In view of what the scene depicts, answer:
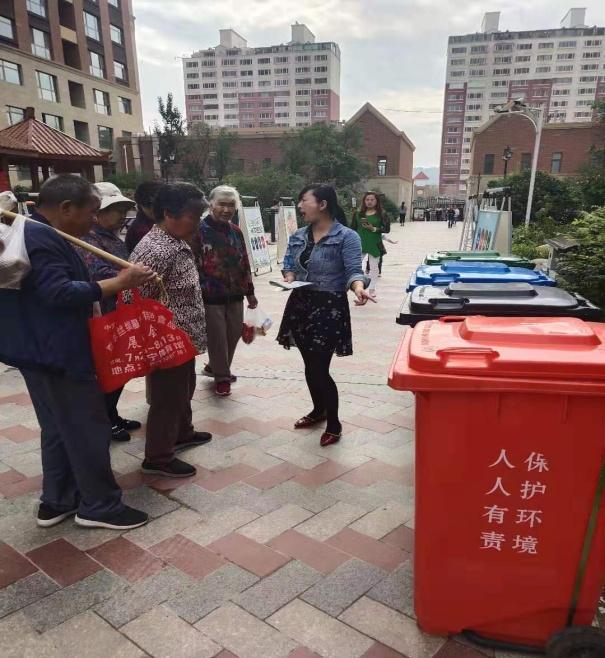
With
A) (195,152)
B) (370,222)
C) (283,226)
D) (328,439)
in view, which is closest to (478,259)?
(328,439)

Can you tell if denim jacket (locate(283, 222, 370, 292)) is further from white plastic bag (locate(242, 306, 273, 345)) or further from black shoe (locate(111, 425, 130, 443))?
black shoe (locate(111, 425, 130, 443))

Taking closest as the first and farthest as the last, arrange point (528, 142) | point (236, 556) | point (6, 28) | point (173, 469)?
point (236, 556), point (173, 469), point (6, 28), point (528, 142)

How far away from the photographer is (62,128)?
33906mm

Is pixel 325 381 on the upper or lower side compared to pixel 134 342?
lower

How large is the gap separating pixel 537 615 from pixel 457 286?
61.4 inches

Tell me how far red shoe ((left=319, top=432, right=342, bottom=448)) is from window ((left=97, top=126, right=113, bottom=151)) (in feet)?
132

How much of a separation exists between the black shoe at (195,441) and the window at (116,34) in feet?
141

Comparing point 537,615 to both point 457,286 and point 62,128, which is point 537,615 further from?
point 62,128

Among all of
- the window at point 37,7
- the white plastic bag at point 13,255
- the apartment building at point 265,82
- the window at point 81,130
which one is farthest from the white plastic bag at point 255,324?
the apartment building at point 265,82

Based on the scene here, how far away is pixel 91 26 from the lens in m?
→ 35.2

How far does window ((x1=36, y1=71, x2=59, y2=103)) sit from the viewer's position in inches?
1241

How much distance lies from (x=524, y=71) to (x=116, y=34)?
3110 inches

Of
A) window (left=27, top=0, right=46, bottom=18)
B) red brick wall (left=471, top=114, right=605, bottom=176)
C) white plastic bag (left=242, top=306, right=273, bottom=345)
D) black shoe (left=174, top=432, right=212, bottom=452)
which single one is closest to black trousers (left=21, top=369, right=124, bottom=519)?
black shoe (left=174, top=432, right=212, bottom=452)

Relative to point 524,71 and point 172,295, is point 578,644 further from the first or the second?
point 524,71
